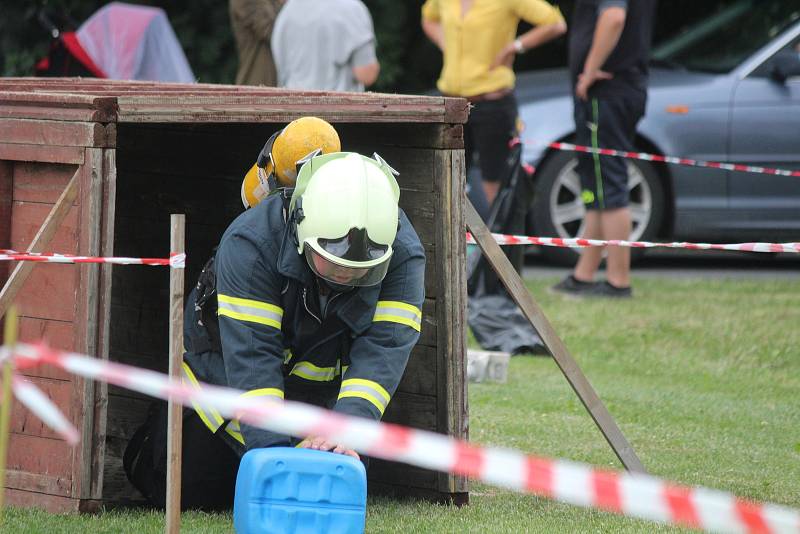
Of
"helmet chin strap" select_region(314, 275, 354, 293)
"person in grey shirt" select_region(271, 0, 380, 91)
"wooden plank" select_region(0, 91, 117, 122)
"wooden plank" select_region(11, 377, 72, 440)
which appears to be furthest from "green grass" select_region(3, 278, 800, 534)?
"person in grey shirt" select_region(271, 0, 380, 91)

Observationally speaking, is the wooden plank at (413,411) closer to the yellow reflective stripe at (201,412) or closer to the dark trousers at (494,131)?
the yellow reflective stripe at (201,412)

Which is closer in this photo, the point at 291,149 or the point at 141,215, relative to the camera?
the point at 291,149

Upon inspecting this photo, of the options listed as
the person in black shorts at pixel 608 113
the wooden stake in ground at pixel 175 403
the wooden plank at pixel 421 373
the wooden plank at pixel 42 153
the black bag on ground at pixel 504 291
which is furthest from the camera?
the person in black shorts at pixel 608 113

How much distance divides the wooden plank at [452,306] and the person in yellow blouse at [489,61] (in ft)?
12.6

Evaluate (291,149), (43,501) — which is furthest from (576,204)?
(43,501)

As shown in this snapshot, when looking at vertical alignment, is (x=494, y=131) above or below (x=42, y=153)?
above

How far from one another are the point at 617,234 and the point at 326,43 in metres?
2.02

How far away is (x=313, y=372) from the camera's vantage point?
14.1 ft

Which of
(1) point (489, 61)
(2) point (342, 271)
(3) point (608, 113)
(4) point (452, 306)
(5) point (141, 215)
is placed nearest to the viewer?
(2) point (342, 271)

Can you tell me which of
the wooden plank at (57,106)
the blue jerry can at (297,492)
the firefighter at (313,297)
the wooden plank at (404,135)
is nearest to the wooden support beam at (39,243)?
the wooden plank at (57,106)

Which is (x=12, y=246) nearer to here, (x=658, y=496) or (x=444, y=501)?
(x=444, y=501)

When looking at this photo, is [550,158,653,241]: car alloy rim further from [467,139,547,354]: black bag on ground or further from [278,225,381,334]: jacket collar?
[278,225,381,334]: jacket collar

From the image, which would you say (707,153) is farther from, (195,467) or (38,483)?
(38,483)

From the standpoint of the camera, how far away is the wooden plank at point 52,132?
13.4ft
